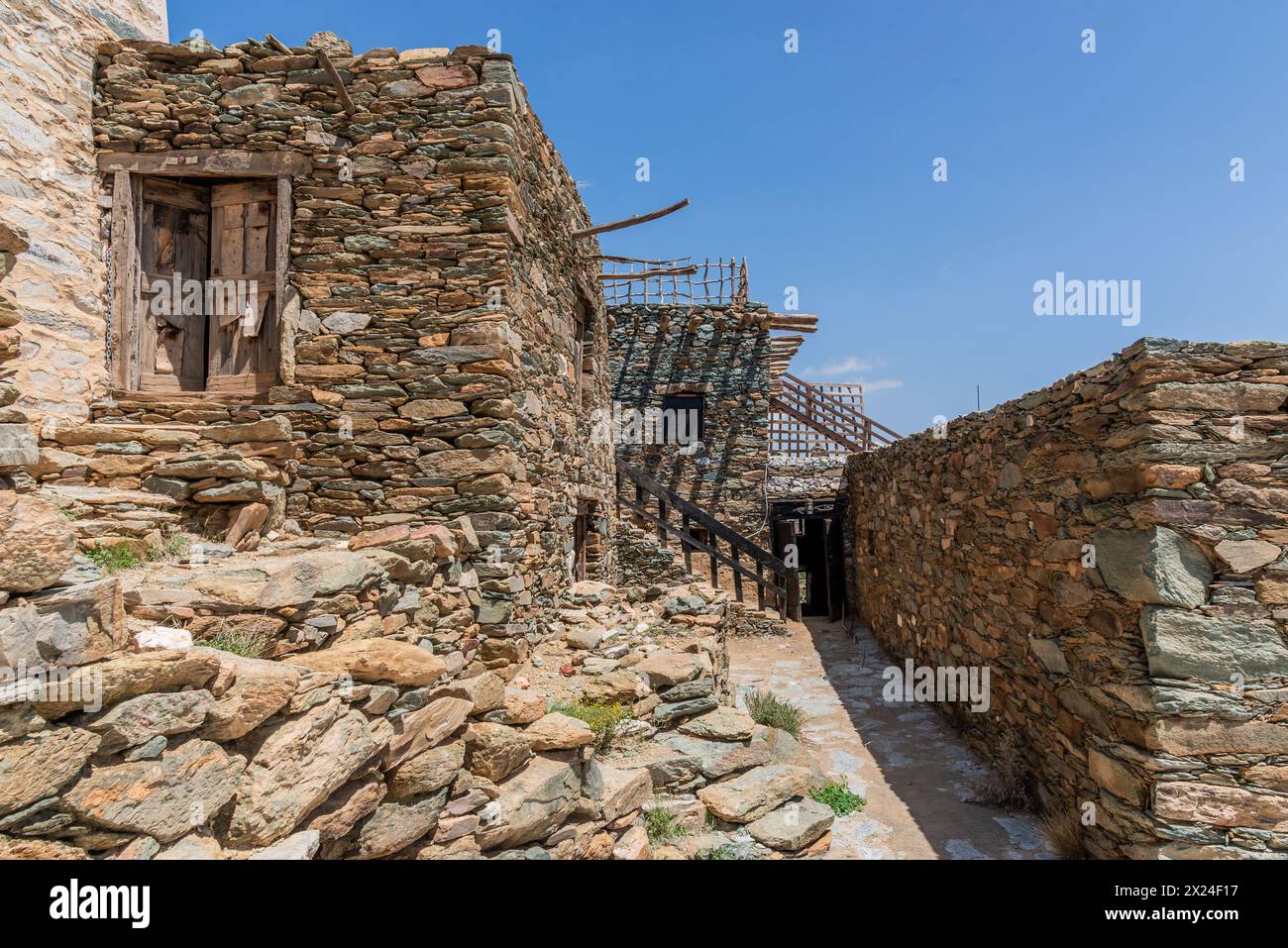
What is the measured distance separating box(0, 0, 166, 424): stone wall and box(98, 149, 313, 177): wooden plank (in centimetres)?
35

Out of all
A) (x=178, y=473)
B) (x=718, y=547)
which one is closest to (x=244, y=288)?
(x=178, y=473)

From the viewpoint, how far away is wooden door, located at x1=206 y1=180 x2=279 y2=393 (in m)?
A: 5.40

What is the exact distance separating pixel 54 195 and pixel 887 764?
9059 millimetres

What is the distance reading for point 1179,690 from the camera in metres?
3.77

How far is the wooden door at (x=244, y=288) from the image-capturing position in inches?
213

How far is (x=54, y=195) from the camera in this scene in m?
4.84

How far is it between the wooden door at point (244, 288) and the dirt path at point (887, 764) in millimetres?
6296

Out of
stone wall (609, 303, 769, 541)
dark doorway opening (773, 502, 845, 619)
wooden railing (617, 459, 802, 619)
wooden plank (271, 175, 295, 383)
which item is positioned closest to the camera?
wooden plank (271, 175, 295, 383)

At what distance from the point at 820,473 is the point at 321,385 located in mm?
11927

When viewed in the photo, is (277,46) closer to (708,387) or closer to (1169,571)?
(1169,571)

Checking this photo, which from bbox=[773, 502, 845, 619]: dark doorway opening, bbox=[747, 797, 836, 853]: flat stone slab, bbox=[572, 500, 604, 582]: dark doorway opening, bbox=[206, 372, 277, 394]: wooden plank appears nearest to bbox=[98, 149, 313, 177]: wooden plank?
bbox=[206, 372, 277, 394]: wooden plank

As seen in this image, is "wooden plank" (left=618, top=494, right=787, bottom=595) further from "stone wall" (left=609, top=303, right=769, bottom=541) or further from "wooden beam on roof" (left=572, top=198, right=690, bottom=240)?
"wooden beam on roof" (left=572, top=198, right=690, bottom=240)

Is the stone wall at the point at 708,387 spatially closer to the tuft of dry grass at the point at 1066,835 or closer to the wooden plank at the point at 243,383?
the tuft of dry grass at the point at 1066,835

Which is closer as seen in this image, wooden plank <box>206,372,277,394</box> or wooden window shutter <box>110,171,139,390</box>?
wooden window shutter <box>110,171,139,390</box>
